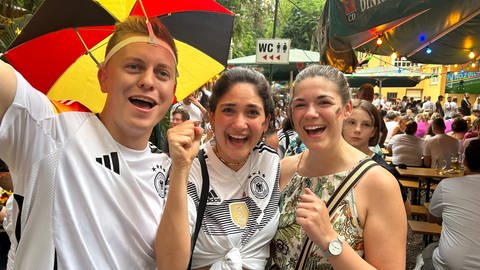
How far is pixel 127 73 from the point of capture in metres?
1.55

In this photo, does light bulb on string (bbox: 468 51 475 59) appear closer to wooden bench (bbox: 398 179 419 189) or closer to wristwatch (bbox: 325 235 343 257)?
wooden bench (bbox: 398 179 419 189)

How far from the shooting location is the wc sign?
9383 mm

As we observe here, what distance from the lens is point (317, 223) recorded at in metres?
1.60

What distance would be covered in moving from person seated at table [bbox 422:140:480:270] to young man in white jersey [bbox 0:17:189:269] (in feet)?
9.45

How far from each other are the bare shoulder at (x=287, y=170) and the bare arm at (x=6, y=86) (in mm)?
1426

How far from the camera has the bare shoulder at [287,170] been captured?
7.21ft

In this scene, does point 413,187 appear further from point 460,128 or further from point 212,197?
point 212,197

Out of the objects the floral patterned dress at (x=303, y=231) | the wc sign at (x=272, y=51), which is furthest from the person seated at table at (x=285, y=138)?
the wc sign at (x=272, y=51)

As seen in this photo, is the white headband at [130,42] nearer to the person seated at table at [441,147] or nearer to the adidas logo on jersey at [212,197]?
the adidas logo on jersey at [212,197]

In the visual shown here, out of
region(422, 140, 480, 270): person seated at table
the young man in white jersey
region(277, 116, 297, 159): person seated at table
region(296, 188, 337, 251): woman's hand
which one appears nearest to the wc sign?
region(277, 116, 297, 159): person seated at table

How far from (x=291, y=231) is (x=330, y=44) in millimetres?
3687

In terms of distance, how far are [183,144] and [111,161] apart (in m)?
0.29

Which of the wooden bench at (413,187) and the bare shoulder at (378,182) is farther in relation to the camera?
the wooden bench at (413,187)

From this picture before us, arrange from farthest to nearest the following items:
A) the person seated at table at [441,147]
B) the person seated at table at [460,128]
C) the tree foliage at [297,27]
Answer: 1. the tree foliage at [297,27]
2. the person seated at table at [460,128]
3. the person seated at table at [441,147]
